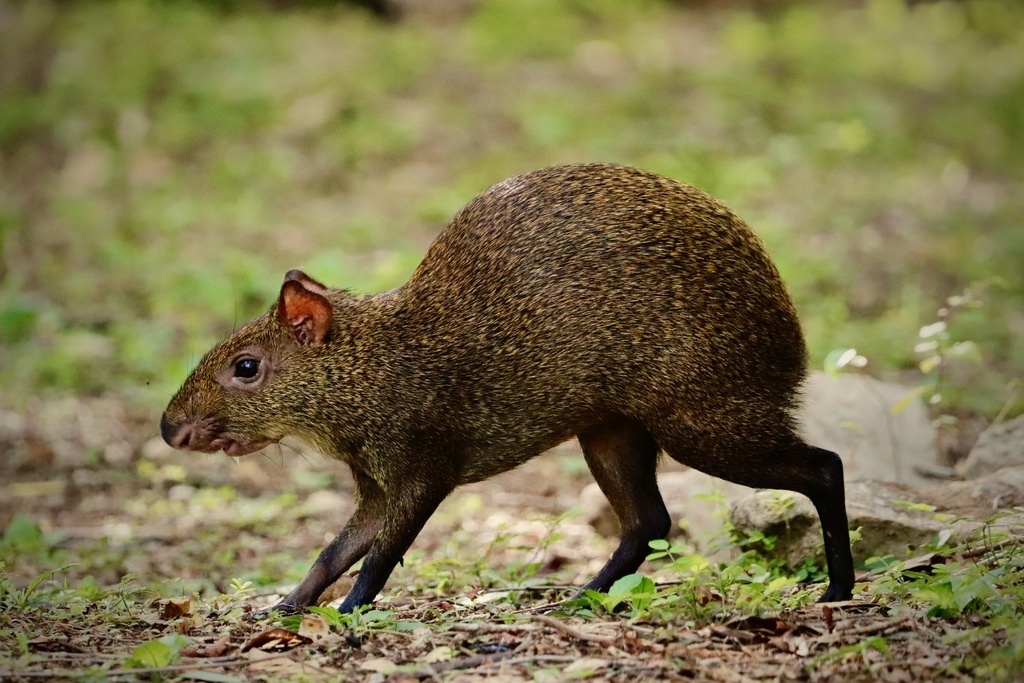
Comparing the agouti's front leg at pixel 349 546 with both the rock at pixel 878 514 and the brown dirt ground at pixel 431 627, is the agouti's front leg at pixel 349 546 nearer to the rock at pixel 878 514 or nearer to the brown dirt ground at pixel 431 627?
the brown dirt ground at pixel 431 627

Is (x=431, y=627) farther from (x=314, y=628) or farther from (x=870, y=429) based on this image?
(x=870, y=429)

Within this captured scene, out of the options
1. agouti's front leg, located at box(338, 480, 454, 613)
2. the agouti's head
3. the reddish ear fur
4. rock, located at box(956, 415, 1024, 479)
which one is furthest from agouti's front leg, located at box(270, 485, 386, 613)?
rock, located at box(956, 415, 1024, 479)

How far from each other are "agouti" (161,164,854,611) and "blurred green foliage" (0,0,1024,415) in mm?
3621

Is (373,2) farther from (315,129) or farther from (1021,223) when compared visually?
(1021,223)

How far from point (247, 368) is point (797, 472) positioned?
85.2 inches

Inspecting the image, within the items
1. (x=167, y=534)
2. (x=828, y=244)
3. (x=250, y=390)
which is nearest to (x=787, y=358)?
(x=250, y=390)

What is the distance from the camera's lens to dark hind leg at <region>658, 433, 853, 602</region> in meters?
4.47

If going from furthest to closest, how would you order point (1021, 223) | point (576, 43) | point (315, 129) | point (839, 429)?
point (576, 43), point (315, 129), point (1021, 223), point (839, 429)

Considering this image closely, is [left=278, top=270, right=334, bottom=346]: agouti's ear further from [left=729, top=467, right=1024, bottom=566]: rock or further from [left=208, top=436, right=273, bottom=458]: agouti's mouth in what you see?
[left=729, top=467, right=1024, bottom=566]: rock

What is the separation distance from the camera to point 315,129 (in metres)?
12.3

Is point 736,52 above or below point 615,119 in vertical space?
above

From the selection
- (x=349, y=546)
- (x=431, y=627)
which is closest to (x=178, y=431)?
(x=349, y=546)

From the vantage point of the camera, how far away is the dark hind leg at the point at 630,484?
4934mm

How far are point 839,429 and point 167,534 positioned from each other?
3575 millimetres
